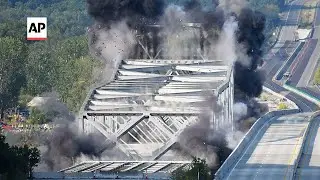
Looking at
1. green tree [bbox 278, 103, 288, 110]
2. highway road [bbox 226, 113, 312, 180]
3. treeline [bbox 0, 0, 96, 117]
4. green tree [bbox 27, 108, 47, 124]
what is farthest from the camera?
green tree [bbox 278, 103, 288, 110]

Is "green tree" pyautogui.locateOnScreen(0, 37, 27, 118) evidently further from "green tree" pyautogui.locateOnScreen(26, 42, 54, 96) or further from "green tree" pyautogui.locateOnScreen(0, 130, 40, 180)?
"green tree" pyautogui.locateOnScreen(0, 130, 40, 180)

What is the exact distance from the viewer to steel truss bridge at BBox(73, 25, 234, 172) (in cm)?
9238

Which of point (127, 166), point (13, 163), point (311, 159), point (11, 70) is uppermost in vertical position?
point (13, 163)

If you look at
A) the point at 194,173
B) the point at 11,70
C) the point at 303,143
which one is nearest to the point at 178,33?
the point at 303,143

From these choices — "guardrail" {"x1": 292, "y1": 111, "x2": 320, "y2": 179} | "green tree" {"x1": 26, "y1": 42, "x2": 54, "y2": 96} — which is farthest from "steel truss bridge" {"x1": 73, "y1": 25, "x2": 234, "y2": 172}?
"green tree" {"x1": 26, "y1": 42, "x2": 54, "y2": 96}

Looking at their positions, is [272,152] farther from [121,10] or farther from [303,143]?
[121,10]

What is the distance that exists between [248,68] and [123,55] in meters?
17.0

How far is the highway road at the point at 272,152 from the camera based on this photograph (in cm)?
8638

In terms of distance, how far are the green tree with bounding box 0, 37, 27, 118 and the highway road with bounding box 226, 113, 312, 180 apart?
32.7 m

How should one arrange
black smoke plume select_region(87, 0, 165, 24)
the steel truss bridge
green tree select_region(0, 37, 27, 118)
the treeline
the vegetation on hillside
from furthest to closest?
green tree select_region(0, 37, 27, 118)
the treeline
the vegetation on hillside
black smoke plume select_region(87, 0, 165, 24)
the steel truss bridge

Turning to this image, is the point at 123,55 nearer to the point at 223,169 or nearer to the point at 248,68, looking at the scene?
the point at 248,68

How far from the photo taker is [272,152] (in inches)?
4023

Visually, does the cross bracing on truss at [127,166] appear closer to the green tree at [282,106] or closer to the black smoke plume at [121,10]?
the black smoke plume at [121,10]

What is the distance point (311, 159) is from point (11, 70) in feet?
199
